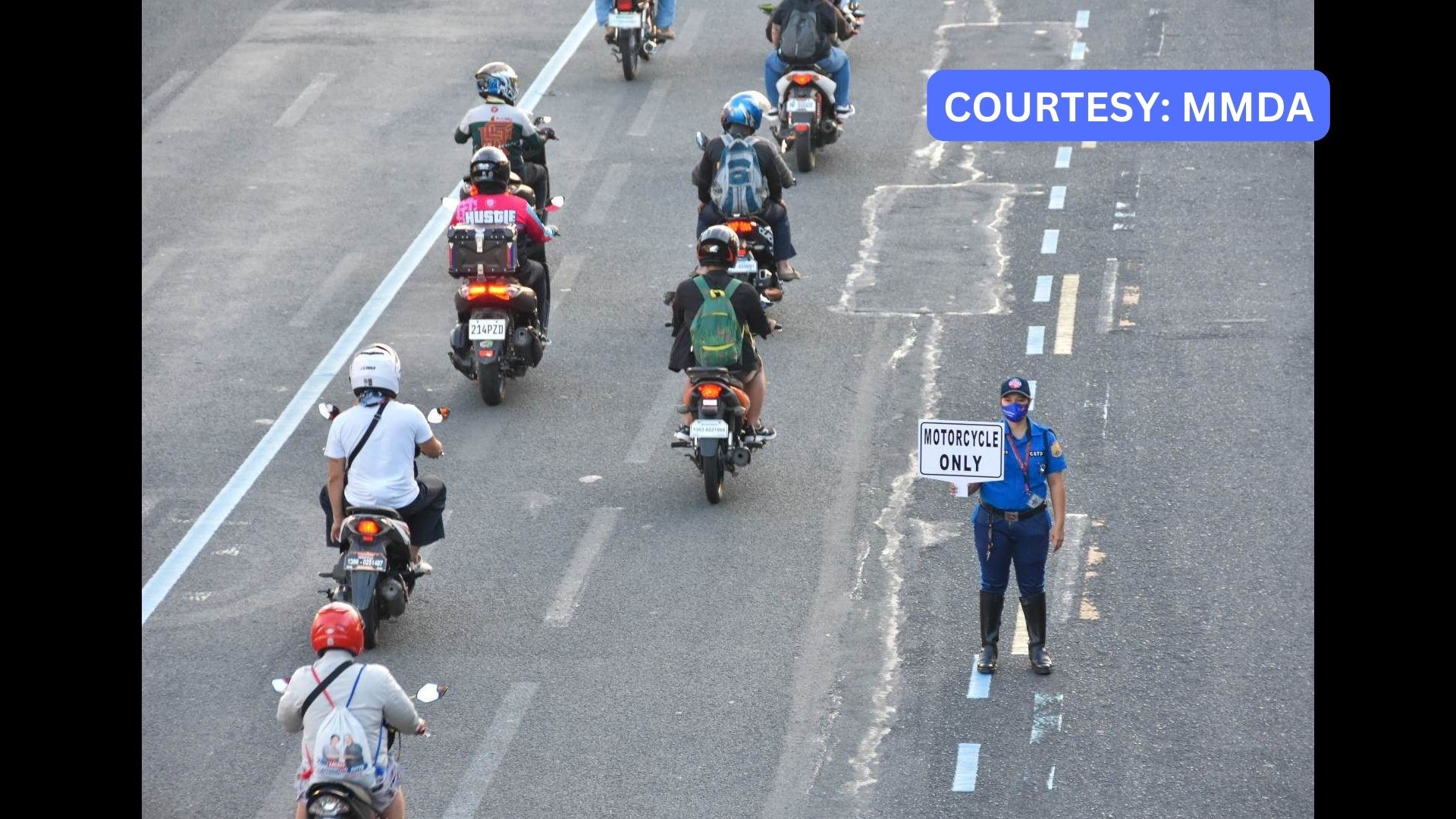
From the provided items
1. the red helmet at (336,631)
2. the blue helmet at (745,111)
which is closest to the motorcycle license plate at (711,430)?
the blue helmet at (745,111)

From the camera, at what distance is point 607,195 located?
75.1ft

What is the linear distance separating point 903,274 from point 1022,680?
7.76 meters

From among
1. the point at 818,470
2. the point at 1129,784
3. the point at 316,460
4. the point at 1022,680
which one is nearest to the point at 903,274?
the point at 818,470

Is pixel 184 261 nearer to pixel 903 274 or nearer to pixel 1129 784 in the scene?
pixel 903 274

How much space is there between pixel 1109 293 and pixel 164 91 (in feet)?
39.8

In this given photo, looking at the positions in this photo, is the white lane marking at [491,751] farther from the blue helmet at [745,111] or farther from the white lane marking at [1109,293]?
the white lane marking at [1109,293]

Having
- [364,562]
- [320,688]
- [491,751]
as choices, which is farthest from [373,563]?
[320,688]

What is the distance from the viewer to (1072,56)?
26.0 metres

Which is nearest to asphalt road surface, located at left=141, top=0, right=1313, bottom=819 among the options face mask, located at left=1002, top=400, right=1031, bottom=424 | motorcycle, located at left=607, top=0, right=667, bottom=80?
motorcycle, located at left=607, top=0, right=667, bottom=80

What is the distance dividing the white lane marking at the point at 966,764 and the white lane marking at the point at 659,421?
5.06 metres

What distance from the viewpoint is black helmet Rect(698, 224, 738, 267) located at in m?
16.2

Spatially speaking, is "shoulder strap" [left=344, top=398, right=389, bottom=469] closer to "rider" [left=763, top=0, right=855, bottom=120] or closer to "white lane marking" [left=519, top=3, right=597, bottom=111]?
"rider" [left=763, top=0, right=855, bottom=120]

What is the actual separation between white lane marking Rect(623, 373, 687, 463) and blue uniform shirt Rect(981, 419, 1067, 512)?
4.38 metres

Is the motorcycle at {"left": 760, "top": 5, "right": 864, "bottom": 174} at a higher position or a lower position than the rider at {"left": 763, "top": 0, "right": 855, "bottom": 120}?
lower
